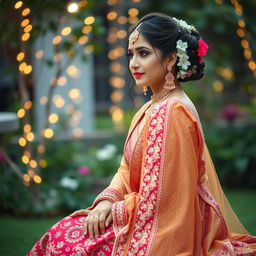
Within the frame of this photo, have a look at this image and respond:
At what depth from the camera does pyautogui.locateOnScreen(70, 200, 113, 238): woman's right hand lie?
245 centimetres

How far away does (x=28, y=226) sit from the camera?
4602 millimetres

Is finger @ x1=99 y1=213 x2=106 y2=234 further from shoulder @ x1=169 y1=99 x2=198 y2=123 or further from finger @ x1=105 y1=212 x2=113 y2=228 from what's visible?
shoulder @ x1=169 y1=99 x2=198 y2=123

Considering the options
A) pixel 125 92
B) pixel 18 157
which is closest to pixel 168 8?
pixel 125 92

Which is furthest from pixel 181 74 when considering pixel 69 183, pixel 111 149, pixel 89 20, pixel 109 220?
pixel 111 149

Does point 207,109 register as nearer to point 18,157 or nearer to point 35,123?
point 35,123

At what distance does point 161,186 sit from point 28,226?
2578 millimetres

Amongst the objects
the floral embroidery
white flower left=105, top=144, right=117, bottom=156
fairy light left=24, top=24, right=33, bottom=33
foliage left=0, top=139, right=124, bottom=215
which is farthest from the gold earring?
white flower left=105, top=144, right=117, bottom=156

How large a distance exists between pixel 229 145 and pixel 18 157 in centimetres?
266

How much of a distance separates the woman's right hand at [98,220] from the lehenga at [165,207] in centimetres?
3

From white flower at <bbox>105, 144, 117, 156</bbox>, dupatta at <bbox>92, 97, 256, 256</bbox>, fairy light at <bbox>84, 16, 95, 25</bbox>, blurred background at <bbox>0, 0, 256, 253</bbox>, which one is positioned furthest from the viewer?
white flower at <bbox>105, 144, 117, 156</bbox>

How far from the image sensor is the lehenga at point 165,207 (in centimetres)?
234

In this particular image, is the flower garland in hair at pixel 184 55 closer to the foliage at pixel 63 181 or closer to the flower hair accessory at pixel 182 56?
the flower hair accessory at pixel 182 56

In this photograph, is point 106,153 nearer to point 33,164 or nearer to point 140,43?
point 33,164

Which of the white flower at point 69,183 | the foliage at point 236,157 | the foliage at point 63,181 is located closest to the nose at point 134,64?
the foliage at point 63,181
